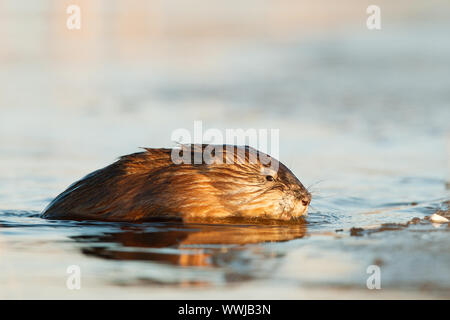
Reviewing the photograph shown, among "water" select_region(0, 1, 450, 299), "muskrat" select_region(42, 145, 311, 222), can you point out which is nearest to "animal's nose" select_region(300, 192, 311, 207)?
"muskrat" select_region(42, 145, 311, 222)

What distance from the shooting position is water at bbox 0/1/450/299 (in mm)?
5512

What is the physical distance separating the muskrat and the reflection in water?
0.64 feet

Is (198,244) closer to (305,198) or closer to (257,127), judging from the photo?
(305,198)

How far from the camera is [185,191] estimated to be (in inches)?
292

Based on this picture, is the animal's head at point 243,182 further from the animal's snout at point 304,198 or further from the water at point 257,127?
the water at point 257,127

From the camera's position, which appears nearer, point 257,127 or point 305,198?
point 305,198

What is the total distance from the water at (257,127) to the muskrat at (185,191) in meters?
0.22

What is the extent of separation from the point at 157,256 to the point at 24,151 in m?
6.16

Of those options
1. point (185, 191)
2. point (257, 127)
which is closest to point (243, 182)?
point (185, 191)

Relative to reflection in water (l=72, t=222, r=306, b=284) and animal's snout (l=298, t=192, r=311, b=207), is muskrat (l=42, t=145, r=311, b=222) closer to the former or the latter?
animal's snout (l=298, t=192, r=311, b=207)

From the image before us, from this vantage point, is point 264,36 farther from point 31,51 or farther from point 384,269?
point 384,269

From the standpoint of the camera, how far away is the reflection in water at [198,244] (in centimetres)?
584

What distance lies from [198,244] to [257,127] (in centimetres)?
656
